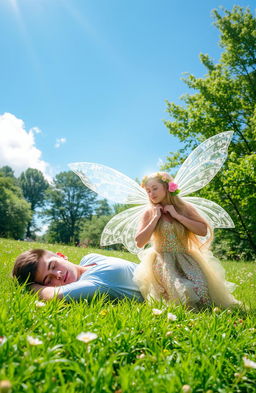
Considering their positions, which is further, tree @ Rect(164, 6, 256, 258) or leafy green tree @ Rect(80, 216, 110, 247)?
leafy green tree @ Rect(80, 216, 110, 247)

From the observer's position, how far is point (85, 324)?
2148 millimetres

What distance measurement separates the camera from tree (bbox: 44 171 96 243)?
6431cm

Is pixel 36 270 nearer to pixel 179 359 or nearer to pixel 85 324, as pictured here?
pixel 85 324

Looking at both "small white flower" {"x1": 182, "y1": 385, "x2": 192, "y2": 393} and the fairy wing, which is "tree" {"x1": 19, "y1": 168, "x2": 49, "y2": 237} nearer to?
the fairy wing

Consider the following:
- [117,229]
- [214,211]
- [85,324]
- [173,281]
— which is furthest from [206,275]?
[85,324]

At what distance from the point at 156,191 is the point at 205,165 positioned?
948mm

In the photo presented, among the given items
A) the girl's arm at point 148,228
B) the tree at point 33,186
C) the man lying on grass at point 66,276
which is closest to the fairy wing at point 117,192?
the girl's arm at point 148,228

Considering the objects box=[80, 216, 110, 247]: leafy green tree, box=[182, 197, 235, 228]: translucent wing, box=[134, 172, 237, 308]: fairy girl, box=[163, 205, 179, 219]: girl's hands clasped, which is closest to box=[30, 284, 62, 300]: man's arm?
box=[134, 172, 237, 308]: fairy girl

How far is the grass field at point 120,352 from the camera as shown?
4.83 feet

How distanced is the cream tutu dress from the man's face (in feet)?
2.88

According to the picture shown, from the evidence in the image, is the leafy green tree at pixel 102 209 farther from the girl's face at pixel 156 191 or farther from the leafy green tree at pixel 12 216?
the girl's face at pixel 156 191

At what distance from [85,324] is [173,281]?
180 cm

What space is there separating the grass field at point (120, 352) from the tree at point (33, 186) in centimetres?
7230

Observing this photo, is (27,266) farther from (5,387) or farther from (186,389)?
(186,389)
